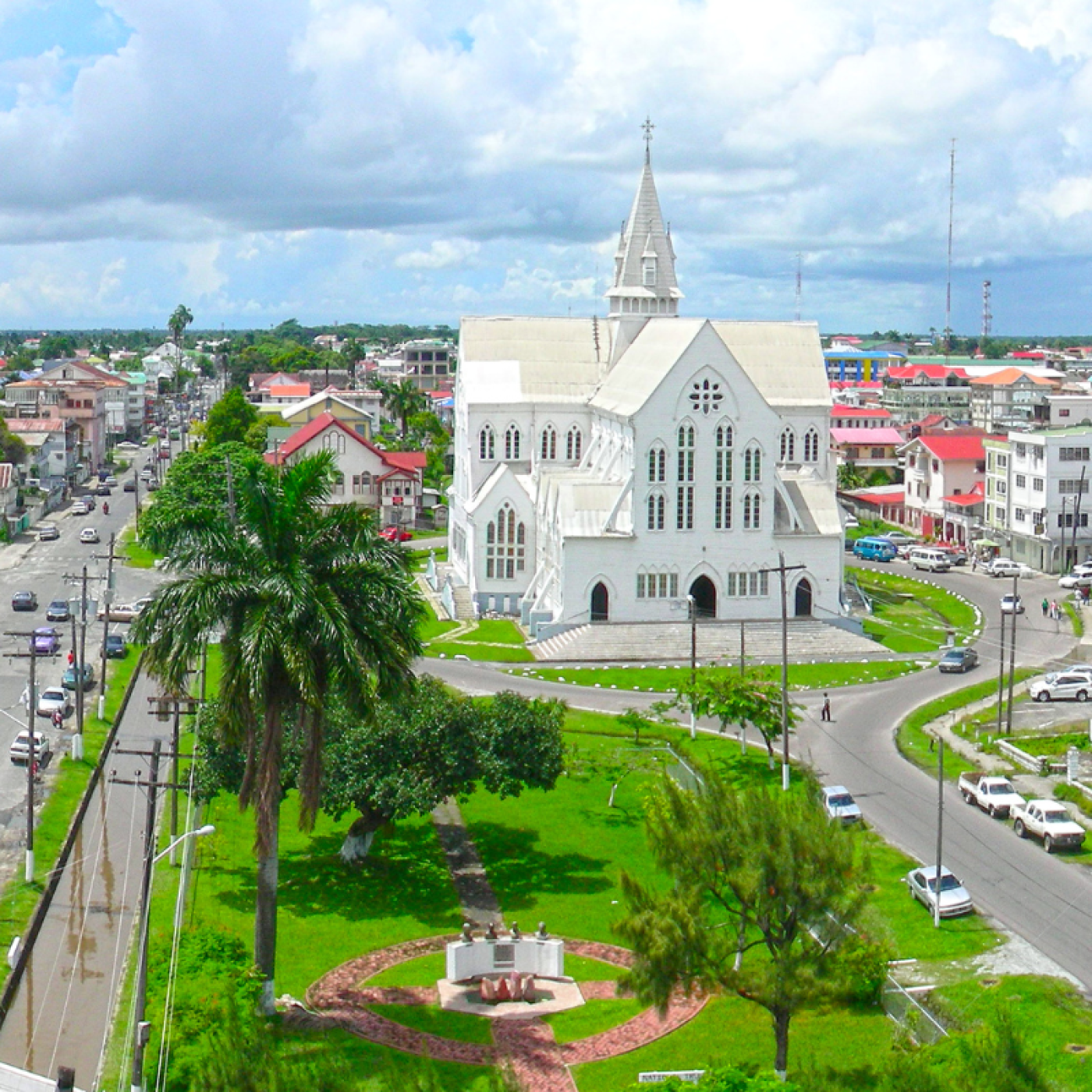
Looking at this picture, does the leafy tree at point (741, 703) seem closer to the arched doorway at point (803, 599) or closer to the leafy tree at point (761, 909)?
the arched doorway at point (803, 599)

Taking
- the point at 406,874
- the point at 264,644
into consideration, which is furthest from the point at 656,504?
the point at 264,644

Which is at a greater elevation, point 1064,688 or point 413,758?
point 413,758

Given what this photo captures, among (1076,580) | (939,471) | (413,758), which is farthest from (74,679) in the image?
(939,471)

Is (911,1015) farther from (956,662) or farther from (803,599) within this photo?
(803,599)

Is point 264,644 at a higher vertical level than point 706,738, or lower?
higher

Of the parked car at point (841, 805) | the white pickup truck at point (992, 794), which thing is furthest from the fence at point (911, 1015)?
the white pickup truck at point (992, 794)

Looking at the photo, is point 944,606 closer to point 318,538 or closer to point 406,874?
point 406,874
